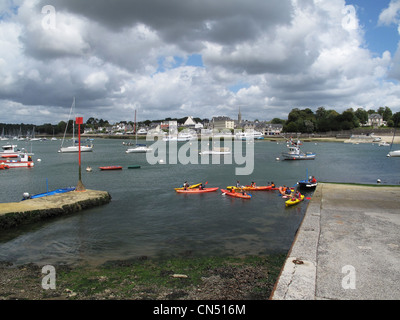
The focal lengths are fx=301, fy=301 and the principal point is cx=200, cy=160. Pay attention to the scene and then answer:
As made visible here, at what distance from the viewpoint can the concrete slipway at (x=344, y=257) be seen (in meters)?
8.42

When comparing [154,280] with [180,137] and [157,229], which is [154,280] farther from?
[180,137]

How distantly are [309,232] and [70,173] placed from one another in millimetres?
49879

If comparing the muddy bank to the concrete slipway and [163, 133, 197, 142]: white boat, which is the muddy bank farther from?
[163, 133, 197, 142]: white boat

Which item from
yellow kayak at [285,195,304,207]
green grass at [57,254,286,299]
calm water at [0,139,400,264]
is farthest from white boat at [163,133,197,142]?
green grass at [57,254,286,299]

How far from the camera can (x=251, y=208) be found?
27.8 meters

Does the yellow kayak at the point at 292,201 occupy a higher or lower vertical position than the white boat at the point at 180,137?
lower

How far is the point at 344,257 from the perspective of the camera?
1080cm

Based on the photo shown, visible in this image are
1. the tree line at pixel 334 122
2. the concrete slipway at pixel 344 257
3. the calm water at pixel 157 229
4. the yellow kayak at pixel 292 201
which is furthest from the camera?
the tree line at pixel 334 122

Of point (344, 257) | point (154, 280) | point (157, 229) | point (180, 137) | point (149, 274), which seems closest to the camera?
point (344, 257)

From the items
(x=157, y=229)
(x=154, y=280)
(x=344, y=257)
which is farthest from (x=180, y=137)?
(x=344, y=257)

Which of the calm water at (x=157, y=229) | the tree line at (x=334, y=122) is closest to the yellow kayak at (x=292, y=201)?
the calm water at (x=157, y=229)

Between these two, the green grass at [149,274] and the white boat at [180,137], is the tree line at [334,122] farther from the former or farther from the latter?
the green grass at [149,274]
